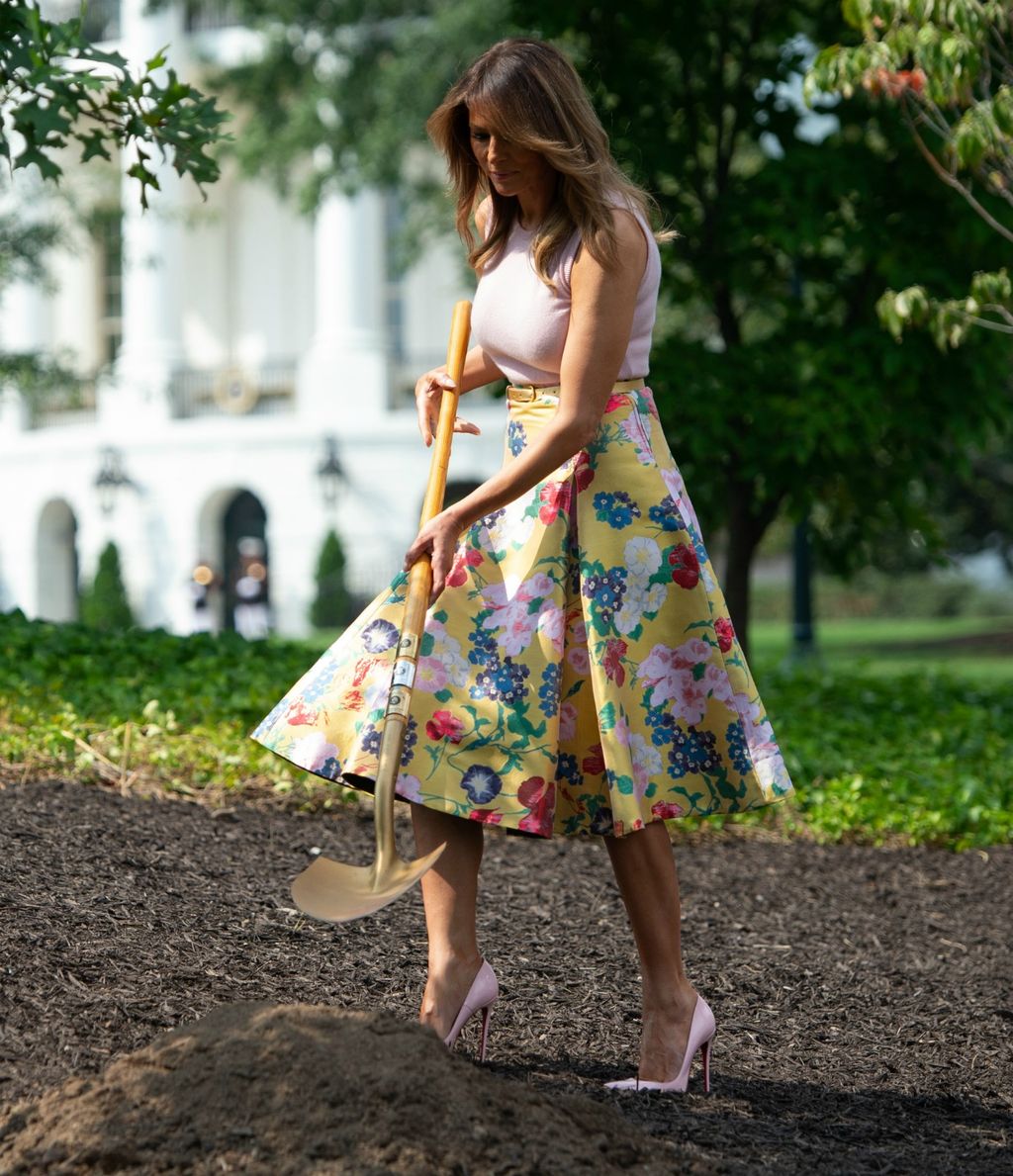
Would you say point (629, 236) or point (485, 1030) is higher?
point (629, 236)

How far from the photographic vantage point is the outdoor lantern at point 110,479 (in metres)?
30.1

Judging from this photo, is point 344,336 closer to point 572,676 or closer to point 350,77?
point 350,77

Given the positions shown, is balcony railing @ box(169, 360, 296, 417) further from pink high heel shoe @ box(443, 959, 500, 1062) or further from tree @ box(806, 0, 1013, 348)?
pink high heel shoe @ box(443, 959, 500, 1062)

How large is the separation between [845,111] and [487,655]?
24.6 ft

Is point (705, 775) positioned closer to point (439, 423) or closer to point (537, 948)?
point (439, 423)

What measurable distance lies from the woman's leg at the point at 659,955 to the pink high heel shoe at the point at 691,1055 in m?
0.01

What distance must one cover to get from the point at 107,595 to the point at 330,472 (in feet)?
14.7

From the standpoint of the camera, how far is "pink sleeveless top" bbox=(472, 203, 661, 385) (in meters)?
3.01

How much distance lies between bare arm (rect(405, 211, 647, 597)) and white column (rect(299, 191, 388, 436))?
2599cm

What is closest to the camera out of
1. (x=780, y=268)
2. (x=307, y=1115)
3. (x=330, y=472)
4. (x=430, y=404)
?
(x=307, y=1115)

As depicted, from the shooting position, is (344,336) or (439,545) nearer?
(439,545)

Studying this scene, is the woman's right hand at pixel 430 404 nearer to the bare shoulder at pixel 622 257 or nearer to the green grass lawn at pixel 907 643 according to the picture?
the bare shoulder at pixel 622 257

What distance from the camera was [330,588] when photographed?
2775 cm

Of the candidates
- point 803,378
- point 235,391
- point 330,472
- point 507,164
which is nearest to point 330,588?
point 330,472
